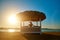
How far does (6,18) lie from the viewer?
17.8 metres

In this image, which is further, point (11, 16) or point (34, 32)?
point (11, 16)

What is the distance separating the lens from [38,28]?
14867 mm

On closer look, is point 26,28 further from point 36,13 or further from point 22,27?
point 36,13

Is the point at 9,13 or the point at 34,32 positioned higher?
the point at 9,13

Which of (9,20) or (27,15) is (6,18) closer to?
(9,20)

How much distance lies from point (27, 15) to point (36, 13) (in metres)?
0.79

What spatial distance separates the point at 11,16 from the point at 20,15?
3104 mm

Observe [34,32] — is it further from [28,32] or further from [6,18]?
[6,18]

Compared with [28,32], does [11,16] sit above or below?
above

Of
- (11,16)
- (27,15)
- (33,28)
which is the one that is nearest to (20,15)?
(27,15)

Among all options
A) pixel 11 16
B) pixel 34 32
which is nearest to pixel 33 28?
pixel 34 32

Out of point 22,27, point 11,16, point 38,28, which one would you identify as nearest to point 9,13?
point 11,16

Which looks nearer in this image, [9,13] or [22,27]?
[22,27]

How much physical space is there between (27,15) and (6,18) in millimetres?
3971
